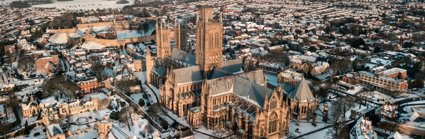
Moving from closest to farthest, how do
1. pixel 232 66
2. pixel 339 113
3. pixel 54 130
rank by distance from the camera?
1. pixel 54 130
2. pixel 339 113
3. pixel 232 66

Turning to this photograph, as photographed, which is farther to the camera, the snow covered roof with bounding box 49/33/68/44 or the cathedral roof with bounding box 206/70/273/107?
the snow covered roof with bounding box 49/33/68/44

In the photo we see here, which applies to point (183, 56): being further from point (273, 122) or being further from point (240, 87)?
point (273, 122)

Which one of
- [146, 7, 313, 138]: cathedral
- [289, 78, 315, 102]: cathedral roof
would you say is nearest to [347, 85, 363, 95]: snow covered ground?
[289, 78, 315, 102]: cathedral roof

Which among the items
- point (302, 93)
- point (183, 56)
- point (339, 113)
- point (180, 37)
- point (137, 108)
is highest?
point (180, 37)

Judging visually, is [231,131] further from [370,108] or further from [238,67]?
[370,108]

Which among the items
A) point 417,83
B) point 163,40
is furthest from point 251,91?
point 417,83

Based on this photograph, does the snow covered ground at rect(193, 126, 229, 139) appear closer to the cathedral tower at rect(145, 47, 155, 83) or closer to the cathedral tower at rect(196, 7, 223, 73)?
the cathedral tower at rect(196, 7, 223, 73)

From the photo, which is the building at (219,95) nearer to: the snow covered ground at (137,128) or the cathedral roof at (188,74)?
the cathedral roof at (188,74)

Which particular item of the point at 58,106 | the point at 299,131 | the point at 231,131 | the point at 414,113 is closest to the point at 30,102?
the point at 58,106
